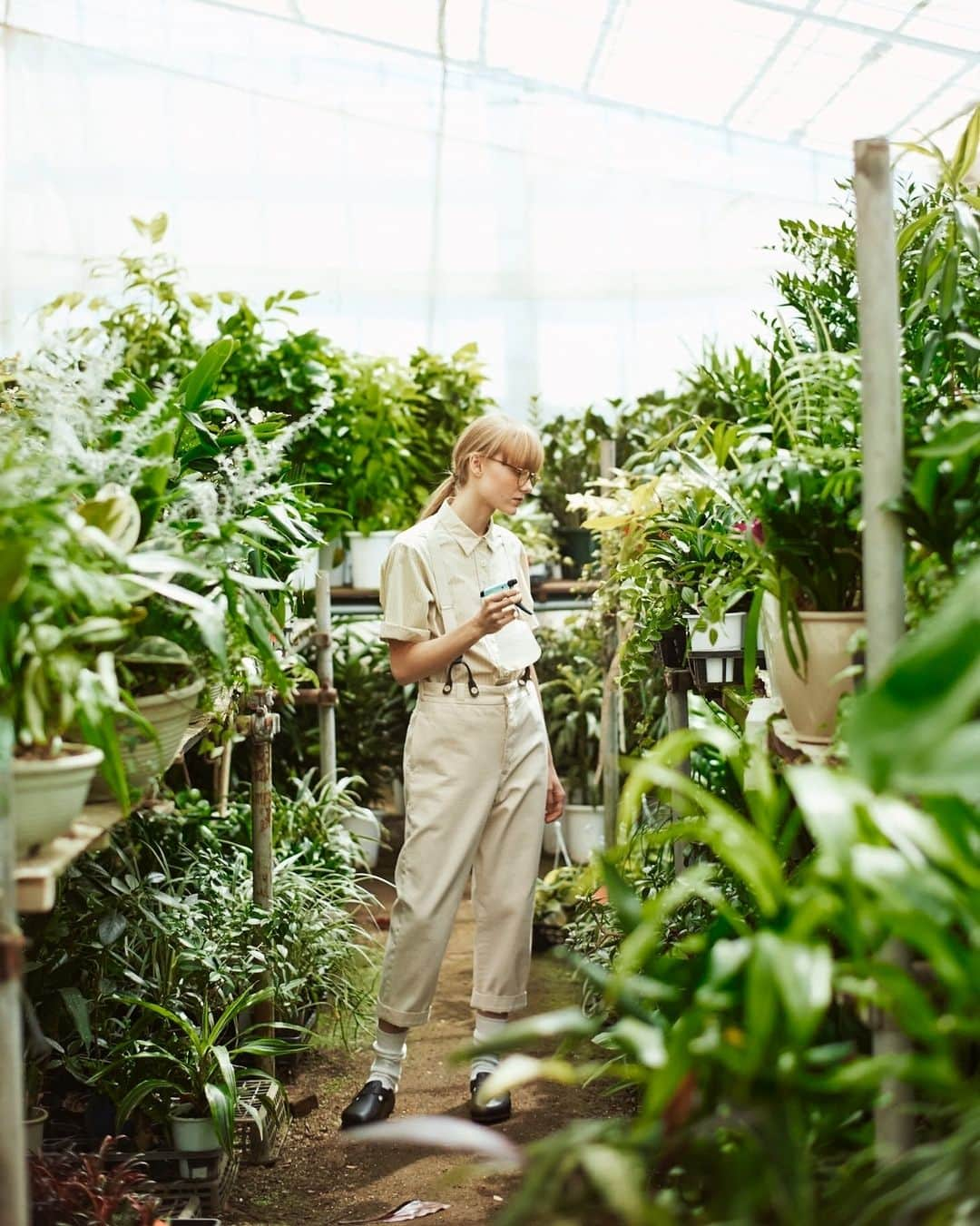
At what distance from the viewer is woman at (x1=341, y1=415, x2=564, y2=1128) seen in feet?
9.77

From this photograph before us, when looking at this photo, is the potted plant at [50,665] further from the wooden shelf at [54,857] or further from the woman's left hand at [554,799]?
the woman's left hand at [554,799]

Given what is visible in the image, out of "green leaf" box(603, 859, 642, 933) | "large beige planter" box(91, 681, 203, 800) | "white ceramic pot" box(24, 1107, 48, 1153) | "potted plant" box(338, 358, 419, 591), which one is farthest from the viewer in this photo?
"potted plant" box(338, 358, 419, 591)

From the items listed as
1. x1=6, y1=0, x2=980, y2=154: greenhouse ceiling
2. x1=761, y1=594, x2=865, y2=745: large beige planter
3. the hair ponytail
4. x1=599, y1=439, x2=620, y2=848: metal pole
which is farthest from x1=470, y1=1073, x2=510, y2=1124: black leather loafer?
x1=6, y1=0, x2=980, y2=154: greenhouse ceiling

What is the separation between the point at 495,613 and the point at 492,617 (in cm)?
1

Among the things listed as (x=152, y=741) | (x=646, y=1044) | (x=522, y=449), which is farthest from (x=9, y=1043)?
(x=522, y=449)

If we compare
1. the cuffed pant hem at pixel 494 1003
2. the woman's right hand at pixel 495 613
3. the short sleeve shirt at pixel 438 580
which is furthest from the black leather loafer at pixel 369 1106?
the woman's right hand at pixel 495 613

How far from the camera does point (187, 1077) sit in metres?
2.66

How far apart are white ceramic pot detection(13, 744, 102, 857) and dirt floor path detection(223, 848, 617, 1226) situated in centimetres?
132

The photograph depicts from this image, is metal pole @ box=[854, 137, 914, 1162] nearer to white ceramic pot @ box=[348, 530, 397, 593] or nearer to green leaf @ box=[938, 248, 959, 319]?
green leaf @ box=[938, 248, 959, 319]

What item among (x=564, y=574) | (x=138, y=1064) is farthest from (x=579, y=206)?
(x=138, y=1064)

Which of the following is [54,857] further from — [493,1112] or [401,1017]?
[493,1112]

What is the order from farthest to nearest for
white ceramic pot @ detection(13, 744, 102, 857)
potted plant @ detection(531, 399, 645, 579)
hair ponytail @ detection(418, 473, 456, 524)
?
1. potted plant @ detection(531, 399, 645, 579)
2. hair ponytail @ detection(418, 473, 456, 524)
3. white ceramic pot @ detection(13, 744, 102, 857)

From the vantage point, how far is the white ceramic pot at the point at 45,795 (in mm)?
1440

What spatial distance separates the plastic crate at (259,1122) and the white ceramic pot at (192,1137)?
0.37ft
